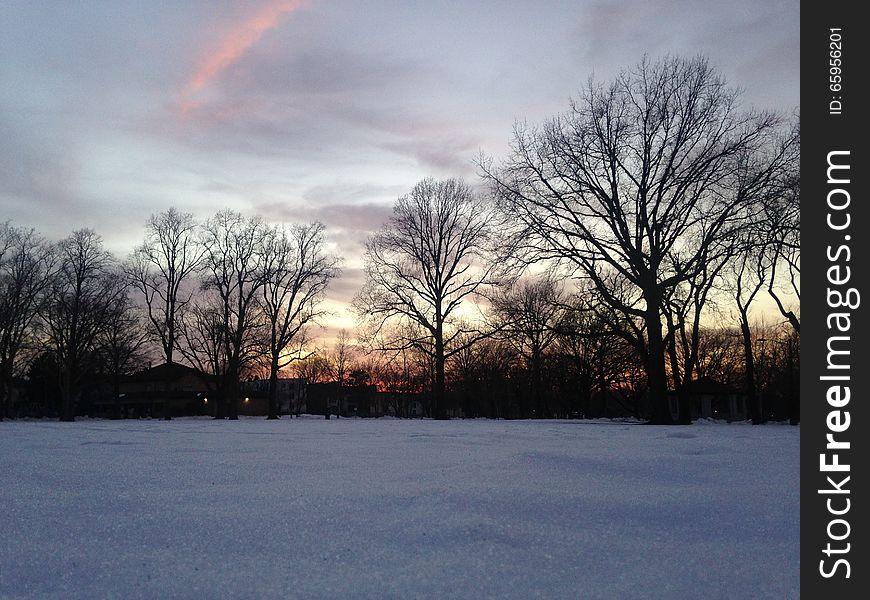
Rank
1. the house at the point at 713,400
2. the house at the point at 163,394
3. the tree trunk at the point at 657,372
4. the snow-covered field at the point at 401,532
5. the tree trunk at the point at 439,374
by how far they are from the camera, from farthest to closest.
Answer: the house at the point at 163,394
the house at the point at 713,400
the tree trunk at the point at 439,374
the tree trunk at the point at 657,372
the snow-covered field at the point at 401,532

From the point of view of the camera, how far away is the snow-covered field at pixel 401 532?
2.28 meters

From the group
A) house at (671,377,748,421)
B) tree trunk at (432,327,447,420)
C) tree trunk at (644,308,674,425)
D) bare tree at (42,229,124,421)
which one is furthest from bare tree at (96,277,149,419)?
house at (671,377,748,421)

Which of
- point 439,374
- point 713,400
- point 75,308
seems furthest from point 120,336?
point 713,400

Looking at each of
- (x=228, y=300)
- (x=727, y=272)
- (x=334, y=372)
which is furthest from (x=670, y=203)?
(x=334, y=372)

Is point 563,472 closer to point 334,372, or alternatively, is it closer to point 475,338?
point 475,338

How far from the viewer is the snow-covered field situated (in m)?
2.28

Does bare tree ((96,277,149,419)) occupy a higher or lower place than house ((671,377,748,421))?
higher

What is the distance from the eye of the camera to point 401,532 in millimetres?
2975

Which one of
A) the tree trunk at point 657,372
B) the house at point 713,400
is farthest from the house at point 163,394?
the tree trunk at point 657,372

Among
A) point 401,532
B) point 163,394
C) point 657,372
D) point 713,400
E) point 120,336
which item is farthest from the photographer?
point 163,394

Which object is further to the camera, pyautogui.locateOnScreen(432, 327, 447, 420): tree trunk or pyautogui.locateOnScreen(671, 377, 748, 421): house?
pyautogui.locateOnScreen(671, 377, 748, 421): house

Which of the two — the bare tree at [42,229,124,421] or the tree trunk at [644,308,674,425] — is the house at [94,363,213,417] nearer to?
the bare tree at [42,229,124,421]

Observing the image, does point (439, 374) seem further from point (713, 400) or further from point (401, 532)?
point (713, 400)

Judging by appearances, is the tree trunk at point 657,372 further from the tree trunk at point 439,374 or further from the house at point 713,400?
the house at point 713,400
